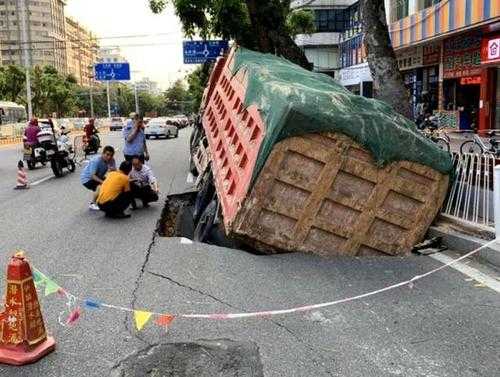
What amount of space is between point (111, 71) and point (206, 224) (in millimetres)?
43590

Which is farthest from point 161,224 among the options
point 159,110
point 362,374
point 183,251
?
point 159,110

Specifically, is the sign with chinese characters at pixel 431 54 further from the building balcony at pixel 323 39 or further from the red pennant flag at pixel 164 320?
the red pennant flag at pixel 164 320

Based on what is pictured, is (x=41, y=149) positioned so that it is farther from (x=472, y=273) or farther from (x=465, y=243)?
(x=472, y=273)

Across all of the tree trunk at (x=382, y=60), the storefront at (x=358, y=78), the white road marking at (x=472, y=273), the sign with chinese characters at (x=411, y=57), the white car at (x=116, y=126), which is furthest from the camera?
the white car at (x=116, y=126)

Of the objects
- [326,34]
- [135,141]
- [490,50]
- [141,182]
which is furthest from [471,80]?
[326,34]

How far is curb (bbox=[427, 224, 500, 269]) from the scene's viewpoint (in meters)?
6.20

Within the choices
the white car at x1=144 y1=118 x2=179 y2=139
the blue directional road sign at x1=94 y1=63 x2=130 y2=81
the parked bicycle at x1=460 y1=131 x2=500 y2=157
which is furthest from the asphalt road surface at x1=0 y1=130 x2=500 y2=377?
the blue directional road sign at x1=94 y1=63 x2=130 y2=81

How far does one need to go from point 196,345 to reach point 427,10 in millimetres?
24696

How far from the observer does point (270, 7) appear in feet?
56.2

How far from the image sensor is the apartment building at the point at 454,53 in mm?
21984

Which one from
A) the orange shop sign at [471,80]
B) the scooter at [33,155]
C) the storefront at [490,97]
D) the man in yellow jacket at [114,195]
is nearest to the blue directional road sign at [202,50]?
the orange shop sign at [471,80]

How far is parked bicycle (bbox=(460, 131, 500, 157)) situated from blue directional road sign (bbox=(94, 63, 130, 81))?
3778 cm

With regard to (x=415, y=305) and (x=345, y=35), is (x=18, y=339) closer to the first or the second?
(x=415, y=305)

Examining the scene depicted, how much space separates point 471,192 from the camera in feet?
24.2
